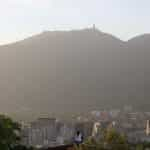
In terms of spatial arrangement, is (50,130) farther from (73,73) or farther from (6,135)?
(73,73)

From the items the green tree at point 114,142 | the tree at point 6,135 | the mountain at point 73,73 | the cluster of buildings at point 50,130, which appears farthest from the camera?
the mountain at point 73,73

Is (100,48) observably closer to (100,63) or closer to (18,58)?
(100,63)

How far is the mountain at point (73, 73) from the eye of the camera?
68125 mm

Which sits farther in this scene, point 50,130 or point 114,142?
point 50,130

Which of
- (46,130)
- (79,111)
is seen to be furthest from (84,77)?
(46,130)

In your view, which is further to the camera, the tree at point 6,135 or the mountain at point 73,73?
the mountain at point 73,73

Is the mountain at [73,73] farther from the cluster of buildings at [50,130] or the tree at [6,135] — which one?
the tree at [6,135]

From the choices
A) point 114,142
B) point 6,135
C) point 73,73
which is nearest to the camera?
point 6,135

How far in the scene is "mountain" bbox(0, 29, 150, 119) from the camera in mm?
68125

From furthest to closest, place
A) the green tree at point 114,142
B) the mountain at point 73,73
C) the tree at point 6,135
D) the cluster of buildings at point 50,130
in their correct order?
the mountain at point 73,73 → the cluster of buildings at point 50,130 → the green tree at point 114,142 → the tree at point 6,135

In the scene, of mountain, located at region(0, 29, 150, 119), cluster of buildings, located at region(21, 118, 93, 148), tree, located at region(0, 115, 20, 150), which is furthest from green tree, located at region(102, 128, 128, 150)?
mountain, located at region(0, 29, 150, 119)

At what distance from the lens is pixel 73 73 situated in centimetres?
7538

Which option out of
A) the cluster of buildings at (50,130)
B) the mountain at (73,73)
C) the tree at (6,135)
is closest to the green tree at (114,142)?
the tree at (6,135)

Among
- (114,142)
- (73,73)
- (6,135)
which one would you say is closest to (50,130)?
(114,142)
